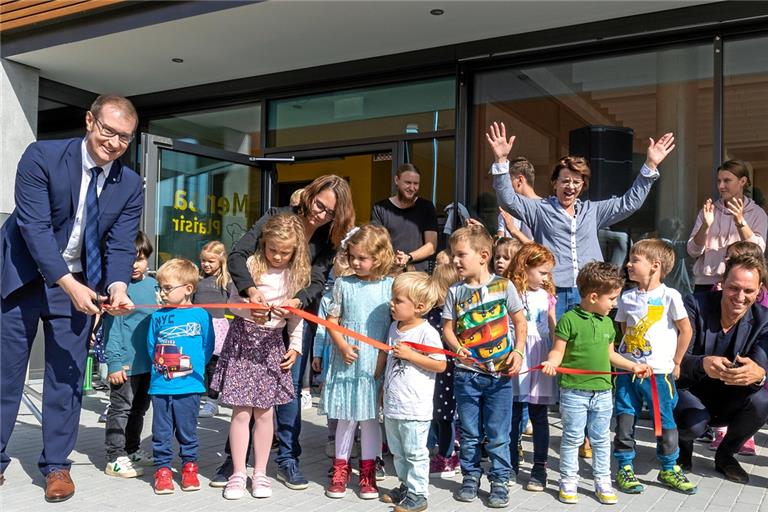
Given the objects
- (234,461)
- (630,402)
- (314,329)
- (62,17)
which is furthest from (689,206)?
(62,17)

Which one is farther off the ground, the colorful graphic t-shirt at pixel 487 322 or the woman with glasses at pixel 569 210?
the woman with glasses at pixel 569 210

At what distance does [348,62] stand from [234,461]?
4982 mm

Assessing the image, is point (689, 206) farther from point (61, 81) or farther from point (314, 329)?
point (61, 81)

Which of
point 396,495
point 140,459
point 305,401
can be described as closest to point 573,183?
point 396,495

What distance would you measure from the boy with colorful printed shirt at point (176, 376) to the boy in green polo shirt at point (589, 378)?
6.45ft

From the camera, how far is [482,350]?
3736 millimetres

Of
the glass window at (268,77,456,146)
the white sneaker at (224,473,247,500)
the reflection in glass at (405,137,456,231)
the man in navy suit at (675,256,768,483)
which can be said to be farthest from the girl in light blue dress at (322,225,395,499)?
the glass window at (268,77,456,146)

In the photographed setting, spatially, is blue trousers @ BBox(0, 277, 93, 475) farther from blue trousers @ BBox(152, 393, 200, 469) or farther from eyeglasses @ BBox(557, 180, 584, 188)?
eyeglasses @ BBox(557, 180, 584, 188)

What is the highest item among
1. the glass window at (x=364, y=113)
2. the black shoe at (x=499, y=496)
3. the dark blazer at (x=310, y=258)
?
the glass window at (x=364, y=113)

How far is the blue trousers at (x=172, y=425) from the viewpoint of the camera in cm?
391

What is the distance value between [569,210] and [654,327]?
111 cm

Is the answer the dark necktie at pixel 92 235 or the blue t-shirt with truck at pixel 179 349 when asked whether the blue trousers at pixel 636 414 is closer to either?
the blue t-shirt with truck at pixel 179 349

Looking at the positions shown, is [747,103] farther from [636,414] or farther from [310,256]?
[310,256]

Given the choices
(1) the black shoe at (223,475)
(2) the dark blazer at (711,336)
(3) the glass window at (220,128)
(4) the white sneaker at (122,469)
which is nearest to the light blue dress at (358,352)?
(1) the black shoe at (223,475)
